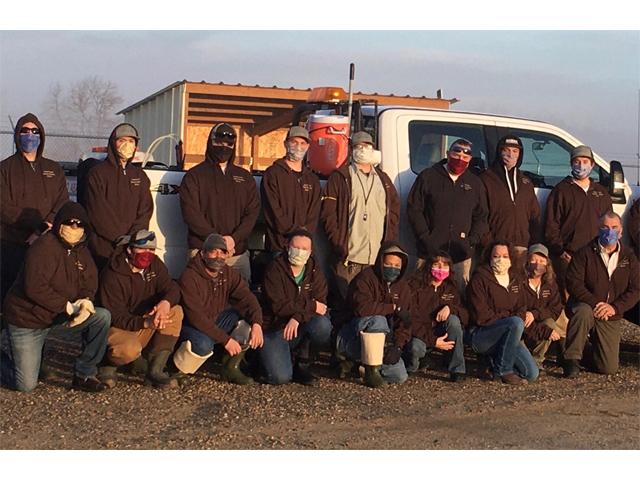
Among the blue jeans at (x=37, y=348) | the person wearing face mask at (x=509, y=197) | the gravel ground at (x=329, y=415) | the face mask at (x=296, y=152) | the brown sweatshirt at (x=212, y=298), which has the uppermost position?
the face mask at (x=296, y=152)

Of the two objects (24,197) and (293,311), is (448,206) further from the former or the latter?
(24,197)

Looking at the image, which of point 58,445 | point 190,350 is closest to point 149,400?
point 190,350

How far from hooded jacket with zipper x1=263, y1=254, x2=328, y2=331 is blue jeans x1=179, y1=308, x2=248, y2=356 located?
26cm

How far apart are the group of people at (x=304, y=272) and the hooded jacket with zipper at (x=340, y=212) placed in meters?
0.01

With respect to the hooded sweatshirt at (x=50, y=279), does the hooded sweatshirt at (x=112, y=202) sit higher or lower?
higher

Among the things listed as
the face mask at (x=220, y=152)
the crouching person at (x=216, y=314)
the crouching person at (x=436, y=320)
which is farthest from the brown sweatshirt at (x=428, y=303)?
the face mask at (x=220, y=152)

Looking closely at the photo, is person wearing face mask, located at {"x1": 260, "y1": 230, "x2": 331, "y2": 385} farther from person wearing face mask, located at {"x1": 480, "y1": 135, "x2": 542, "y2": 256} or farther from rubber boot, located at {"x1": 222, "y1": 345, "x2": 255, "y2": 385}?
person wearing face mask, located at {"x1": 480, "y1": 135, "x2": 542, "y2": 256}

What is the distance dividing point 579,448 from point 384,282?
2378mm

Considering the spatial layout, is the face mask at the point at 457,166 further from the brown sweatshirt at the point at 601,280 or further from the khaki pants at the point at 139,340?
the khaki pants at the point at 139,340

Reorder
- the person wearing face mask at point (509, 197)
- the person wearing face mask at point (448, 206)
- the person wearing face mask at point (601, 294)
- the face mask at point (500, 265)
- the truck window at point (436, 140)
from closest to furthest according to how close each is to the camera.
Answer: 1. the face mask at point (500, 265)
2. the person wearing face mask at point (448, 206)
3. the person wearing face mask at point (601, 294)
4. the person wearing face mask at point (509, 197)
5. the truck window at point (436, 140)

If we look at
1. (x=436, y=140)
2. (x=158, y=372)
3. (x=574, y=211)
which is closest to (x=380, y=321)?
(x=158, y=372)

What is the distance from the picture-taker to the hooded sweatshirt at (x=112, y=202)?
8125 mm

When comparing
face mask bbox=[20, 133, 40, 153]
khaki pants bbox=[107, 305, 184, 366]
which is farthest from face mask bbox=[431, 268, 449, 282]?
face mask bbox=[20, 133, 40, 153]

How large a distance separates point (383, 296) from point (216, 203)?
1.49m
